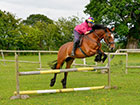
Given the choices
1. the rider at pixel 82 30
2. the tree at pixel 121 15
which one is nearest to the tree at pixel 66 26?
the tree at pixel 121 15

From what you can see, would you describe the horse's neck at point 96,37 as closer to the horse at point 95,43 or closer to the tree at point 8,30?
the horse at point 95,43

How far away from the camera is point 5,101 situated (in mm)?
6141

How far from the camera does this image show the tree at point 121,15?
1145 inches

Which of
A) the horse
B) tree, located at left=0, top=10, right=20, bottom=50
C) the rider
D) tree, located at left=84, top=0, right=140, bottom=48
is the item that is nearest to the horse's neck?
the horse

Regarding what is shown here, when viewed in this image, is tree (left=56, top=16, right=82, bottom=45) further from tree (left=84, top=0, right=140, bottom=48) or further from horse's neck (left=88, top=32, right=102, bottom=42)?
horse's neck (left=88, top=32, right=102, bottom=42)

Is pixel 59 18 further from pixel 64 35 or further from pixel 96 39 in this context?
pixel 96 39

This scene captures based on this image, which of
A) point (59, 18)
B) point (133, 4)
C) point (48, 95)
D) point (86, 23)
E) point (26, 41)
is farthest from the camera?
point (59, 18)

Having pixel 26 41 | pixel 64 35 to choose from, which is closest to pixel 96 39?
pixel 26 41

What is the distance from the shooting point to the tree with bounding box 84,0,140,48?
29.1 meters

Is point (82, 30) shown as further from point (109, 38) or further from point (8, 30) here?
point (8, 30)

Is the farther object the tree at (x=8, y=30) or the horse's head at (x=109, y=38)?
the tree at (x=8, y=30)

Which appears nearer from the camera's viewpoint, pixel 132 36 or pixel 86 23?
pixel 86 23

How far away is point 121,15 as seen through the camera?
30859 millimetres

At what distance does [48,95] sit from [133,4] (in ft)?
84.1
